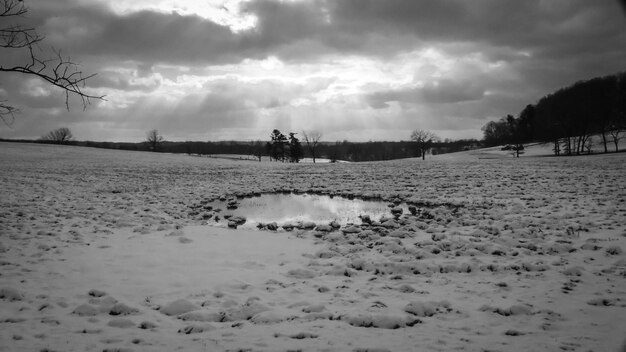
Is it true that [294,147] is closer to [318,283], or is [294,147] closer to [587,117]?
[587,117]

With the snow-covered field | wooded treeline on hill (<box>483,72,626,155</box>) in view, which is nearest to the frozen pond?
the snow-covered field

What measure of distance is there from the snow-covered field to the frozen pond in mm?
2280

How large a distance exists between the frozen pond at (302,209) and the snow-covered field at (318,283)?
7.48ft

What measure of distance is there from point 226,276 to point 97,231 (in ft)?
18.1

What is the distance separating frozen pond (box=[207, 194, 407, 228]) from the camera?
13.4 m

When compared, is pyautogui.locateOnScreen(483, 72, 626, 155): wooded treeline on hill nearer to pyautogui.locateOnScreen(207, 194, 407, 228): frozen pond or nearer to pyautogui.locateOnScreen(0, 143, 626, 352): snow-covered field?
pyautogui.locateOnScreen(207, 194, 407, 228): frozen pond

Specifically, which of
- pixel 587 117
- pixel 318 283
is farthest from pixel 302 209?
pixel 587 117

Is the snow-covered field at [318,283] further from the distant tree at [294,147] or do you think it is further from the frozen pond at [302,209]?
the distant tree at [294,147]

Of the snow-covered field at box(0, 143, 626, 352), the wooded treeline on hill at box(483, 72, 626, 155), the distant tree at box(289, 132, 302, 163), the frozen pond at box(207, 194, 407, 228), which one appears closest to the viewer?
the snow-covered field at box(0, 143, 626, 352)

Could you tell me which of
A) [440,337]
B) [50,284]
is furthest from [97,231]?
[440,337]

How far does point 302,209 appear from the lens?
1573cm

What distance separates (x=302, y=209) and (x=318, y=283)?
914cm

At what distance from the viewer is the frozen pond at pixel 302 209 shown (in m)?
13.4

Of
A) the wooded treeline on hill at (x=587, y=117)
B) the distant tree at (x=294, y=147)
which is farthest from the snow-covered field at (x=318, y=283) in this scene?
the distant tree at (x=294, y=147)
